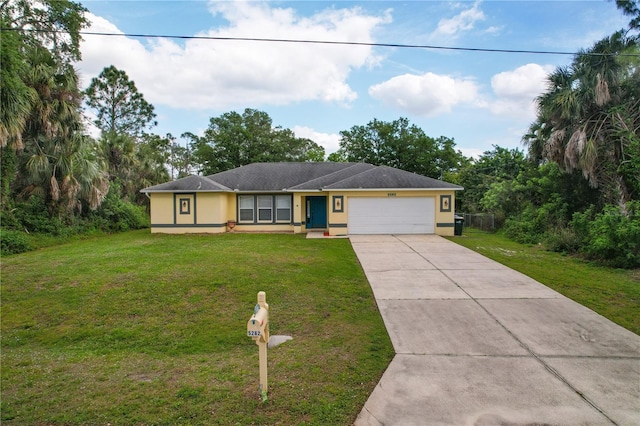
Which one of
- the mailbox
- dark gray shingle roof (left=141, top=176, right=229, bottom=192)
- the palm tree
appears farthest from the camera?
dark gray shingle roof (left=141, top=176, right=229, bottom=192)

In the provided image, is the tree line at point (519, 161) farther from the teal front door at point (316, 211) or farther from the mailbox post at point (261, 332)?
the teal front door at point (316, 211)

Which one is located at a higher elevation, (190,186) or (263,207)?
(190,186)

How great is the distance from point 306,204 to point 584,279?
41.8ft

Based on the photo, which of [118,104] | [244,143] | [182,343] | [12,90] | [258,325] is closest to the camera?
[258,325]

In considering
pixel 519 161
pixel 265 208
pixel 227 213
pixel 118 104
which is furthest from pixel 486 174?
pixel 118 104

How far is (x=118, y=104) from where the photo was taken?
107 ft

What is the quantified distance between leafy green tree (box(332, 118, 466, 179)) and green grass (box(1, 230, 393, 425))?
25.9 metres

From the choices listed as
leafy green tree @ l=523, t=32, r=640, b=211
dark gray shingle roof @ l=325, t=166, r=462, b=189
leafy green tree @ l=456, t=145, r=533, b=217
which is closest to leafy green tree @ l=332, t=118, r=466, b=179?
leafy green tree @ l=456, t=145, r=533, b=217

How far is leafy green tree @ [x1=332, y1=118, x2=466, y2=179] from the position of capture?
33.3 m

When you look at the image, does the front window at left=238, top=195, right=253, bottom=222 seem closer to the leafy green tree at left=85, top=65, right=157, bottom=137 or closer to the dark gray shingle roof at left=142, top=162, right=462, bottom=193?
the dark gray shingle roof at left=142, top=162, right=462, bottom=193

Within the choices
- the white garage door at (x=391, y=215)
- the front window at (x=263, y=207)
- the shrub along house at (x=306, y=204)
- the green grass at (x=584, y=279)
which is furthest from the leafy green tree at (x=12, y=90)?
the green grass at (x=584, y=279)

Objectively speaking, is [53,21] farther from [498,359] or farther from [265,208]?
[498,359]

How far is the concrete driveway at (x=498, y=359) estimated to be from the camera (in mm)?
3381

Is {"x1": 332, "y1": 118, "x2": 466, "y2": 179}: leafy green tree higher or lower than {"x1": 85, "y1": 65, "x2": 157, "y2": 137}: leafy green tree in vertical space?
lower
